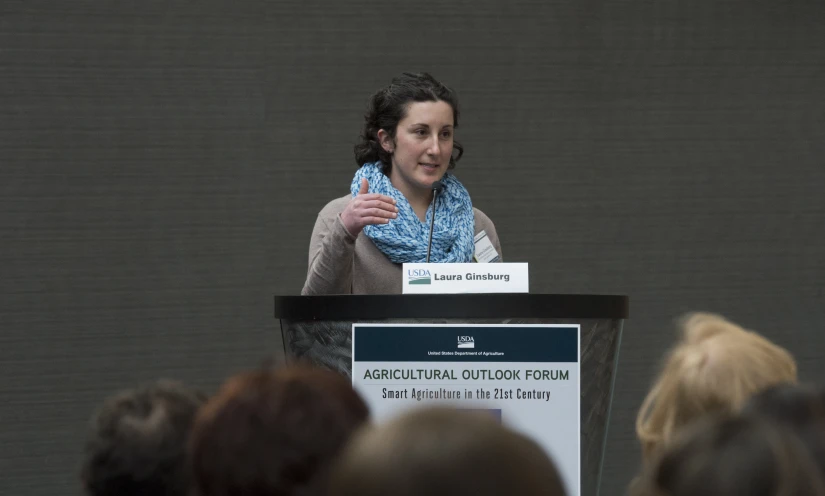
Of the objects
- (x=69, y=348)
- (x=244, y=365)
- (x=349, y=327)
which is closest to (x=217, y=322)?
(x=244, y=365)

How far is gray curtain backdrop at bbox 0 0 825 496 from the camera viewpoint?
12.7 ft

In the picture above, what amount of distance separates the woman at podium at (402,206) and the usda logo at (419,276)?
281 millimetres

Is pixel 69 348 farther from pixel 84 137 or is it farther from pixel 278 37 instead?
pixel 278 37

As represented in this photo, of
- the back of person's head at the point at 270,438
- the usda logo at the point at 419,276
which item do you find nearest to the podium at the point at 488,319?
the usda logo at the point at 419,276

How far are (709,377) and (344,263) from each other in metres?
1.24

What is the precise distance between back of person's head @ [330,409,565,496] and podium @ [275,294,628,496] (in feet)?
4.11

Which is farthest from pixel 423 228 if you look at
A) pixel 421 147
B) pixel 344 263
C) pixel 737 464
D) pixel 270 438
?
pixel 737 464

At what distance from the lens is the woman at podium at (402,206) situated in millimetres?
2410

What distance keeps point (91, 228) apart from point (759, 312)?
261cm

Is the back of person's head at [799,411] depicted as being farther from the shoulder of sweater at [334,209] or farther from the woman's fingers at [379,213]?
the shoulder of sweater at [334,209]

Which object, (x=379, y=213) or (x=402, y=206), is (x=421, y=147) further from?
(x=379, y=213)

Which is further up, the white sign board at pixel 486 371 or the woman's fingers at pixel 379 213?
the woman's fingers at pixel 379 213

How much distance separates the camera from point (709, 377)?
1.22 m

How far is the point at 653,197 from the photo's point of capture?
13.8 ft
